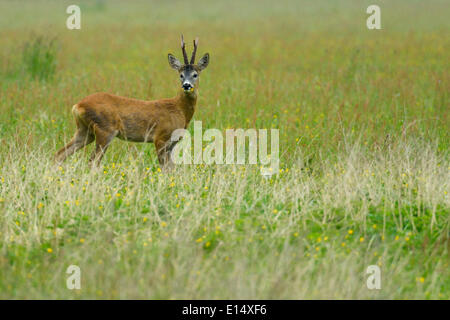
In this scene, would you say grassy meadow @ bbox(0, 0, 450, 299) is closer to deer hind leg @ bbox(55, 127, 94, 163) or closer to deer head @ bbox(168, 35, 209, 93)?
deer hind leg @ bbox(55, 127, 94, 163)

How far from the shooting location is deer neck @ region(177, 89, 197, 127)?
27.9 ft

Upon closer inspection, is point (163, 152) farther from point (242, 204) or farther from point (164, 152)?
point (242, 204)

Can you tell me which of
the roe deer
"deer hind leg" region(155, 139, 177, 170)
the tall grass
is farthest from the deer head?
the tall grass

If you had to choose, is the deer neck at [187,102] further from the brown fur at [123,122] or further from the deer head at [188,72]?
the deer head at [188,72]

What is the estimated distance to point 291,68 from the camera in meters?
15.1

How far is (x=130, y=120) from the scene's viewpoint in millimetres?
8125

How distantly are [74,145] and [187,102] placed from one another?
4.67ft

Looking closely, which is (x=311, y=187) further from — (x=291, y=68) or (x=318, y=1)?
(x=318, y=1)

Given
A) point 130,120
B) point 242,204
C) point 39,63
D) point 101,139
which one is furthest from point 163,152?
point 39,63

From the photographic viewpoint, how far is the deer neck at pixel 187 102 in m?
8.49

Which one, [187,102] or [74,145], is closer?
[74,145]
